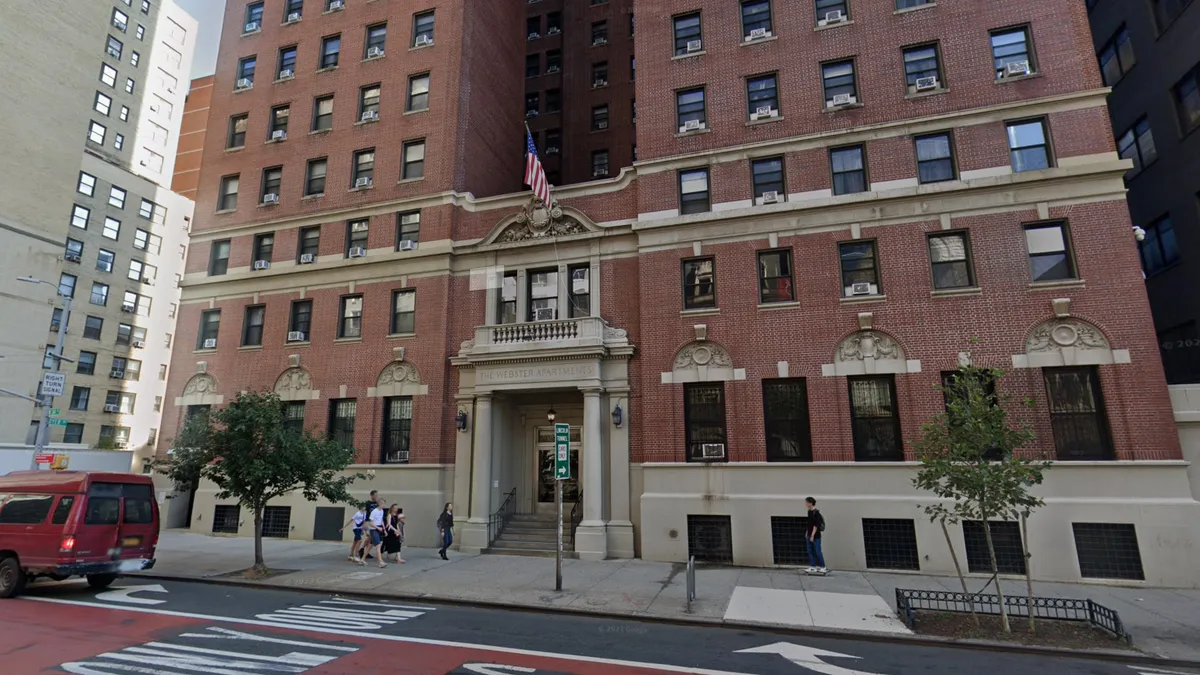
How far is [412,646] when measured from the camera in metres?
9.59

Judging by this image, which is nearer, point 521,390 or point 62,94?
point 521,390

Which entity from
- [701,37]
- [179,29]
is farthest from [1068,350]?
[179,29]

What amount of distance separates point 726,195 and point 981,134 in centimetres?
783

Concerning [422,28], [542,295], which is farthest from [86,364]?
[542,295]

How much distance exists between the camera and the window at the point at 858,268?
1859 cm

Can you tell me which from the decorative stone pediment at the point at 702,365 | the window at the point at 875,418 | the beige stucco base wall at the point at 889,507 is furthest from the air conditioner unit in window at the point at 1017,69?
the decorative stone pediment at the point at 702,365

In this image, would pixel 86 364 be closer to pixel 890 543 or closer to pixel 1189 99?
pixel 890 543

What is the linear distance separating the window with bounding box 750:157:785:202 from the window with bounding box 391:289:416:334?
541 inches

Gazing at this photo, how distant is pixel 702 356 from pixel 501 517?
934 cm

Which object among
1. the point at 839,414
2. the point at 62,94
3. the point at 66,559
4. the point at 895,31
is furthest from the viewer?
the point at 62,94

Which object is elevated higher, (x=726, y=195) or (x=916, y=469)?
(x=726, y=195)

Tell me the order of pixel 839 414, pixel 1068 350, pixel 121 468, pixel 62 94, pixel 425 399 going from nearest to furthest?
pixel 1068 350
pixel 839 414
pixel 425 399
pixel 121 468
pixel 62 94

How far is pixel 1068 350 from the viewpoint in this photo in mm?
16422

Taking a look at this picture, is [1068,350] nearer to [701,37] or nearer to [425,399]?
[701,37]
